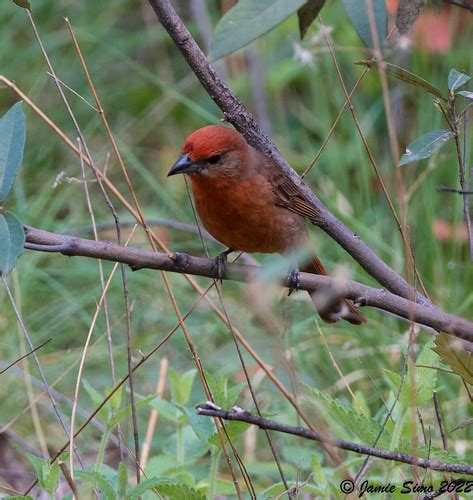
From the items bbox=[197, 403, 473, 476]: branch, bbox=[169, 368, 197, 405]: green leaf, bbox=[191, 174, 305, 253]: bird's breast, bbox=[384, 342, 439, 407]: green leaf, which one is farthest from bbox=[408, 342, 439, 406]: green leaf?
bbox=[191, 174, 305, 253]: bird's breast

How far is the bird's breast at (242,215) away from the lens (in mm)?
3289

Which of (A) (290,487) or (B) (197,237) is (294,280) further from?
(B) (197,237)

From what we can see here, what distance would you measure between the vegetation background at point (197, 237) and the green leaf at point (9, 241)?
0.72 m

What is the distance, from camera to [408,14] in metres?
2.06

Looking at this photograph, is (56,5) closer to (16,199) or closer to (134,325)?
(16,199)

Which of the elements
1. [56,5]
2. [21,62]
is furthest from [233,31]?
[56,5]

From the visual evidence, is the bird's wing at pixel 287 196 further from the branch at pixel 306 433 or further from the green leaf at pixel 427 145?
the branch at pixel 306 433

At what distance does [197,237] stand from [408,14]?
3259mm

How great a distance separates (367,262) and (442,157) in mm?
2488

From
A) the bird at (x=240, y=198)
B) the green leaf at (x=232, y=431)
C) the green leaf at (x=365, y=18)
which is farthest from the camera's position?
the bird at (x=240, y=198)

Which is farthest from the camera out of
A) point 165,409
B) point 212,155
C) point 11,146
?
point 212,155

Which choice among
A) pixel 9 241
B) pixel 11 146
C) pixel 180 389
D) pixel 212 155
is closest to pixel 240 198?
pixel 212 155

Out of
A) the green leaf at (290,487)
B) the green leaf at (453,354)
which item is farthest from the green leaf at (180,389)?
the green leaf at (453,354)

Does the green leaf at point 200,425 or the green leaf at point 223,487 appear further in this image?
the green leaf at point 223,487
